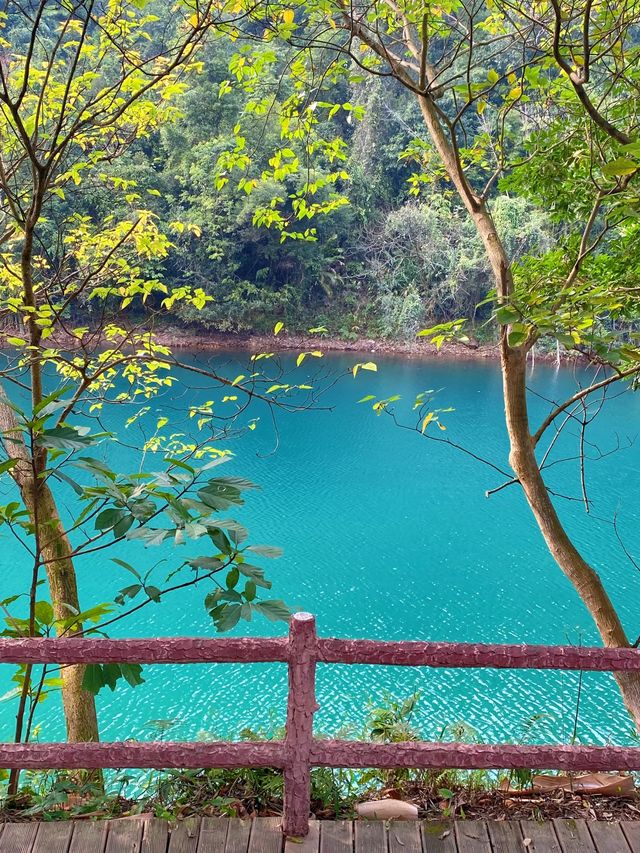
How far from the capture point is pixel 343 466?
1380cm

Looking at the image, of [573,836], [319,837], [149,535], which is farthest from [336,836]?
[149,535]

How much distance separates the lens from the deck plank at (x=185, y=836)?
1.81 metres

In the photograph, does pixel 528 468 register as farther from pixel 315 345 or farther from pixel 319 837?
pixel 315 345

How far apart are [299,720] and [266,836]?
39 centimetres

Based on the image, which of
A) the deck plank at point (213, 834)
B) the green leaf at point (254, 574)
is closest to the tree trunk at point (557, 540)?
the green leaf at point (254, 574)

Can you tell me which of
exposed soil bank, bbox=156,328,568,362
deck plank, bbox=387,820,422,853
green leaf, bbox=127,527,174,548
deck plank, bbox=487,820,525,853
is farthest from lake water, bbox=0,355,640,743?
exposed soil bank, bbox=156,328,568,362

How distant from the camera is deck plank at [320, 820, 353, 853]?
1.82 m

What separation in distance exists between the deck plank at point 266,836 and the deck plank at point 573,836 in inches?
32.6

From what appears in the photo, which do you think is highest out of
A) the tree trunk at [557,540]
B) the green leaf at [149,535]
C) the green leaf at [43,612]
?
the tree trunk at [557,540]

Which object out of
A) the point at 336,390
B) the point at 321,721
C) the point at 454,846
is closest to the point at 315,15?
the point at 454,846

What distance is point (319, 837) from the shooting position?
1.86m

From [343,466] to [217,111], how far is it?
13779mm

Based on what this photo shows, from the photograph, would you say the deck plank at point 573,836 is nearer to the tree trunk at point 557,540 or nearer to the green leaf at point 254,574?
the green leaf at point 254,574

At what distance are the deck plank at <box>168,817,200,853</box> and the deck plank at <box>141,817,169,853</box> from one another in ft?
0.06
